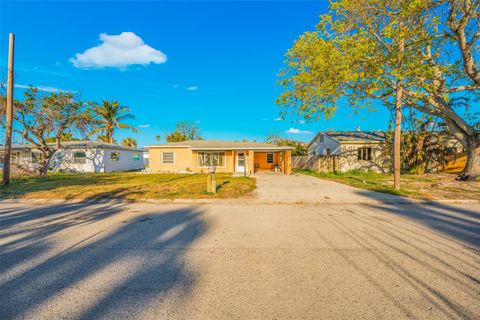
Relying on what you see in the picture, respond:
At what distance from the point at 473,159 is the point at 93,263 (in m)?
19.5

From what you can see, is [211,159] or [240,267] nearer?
[240,267]

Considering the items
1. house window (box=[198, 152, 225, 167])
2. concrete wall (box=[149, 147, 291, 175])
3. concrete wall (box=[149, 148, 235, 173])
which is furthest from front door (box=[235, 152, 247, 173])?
house window (box=[198, 152, 225, 167])

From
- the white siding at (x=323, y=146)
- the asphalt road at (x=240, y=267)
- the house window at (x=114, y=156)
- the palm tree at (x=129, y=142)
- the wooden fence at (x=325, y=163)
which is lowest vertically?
the asphalt road at (x=240, y=267)

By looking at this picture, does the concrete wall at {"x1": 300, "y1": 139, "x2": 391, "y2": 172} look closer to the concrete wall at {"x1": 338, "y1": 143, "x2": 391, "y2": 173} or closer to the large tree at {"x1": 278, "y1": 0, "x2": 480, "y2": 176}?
the concrete wall at {"x1": 338, "y1": 143, "x2": 391, "y2": 173}

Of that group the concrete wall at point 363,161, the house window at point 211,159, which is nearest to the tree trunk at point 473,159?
the concrete wall at point 363,161

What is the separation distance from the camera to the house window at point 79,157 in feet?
70.0

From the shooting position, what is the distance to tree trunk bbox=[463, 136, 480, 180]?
12.6m

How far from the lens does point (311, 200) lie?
7.82 meters

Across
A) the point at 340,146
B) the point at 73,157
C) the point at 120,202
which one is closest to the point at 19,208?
the point at 120,202

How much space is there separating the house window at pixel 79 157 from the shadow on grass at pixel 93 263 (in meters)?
18.3

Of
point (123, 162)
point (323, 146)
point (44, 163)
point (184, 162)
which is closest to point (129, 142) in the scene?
point (123, 162)

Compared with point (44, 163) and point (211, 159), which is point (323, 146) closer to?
point (211, 159)

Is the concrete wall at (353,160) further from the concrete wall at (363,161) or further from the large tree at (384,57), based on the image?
the large tree at (384,57)

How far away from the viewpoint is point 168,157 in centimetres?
2031
